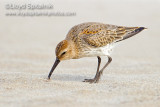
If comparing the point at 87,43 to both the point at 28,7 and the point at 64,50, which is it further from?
the point at 28,7

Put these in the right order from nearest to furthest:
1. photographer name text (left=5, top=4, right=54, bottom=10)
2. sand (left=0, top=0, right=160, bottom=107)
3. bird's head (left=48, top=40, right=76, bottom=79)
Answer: sand (left=0, top=0, right=160, bottom=107)
bird's head (left=48, top=40, right=76, bottom=79)
photographer name text (left=5, top=4, right=54, bottom=10)

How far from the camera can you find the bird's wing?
844 centimetres

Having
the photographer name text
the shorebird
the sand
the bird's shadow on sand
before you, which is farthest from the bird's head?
the photographer name text

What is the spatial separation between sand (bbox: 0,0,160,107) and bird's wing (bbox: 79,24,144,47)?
989mm

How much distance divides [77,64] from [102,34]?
3055 millimetres

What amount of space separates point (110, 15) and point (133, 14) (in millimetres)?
1306

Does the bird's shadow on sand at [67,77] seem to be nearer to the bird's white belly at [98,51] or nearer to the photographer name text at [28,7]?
the bird's white belly at [98,51]

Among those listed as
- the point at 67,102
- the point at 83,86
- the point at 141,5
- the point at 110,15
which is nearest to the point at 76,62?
the point at 83,86

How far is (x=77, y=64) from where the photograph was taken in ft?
37.8

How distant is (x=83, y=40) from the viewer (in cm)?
844

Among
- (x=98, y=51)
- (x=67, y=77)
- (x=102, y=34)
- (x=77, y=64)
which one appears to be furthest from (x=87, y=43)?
(x=77, y=64)

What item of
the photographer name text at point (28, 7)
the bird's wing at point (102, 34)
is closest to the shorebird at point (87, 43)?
the bird's wing at point (102, 34)

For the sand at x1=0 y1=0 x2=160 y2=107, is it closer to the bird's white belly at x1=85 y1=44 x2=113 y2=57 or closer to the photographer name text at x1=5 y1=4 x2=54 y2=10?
the photographer name text at x1=5 y1=4 x2=54 y2=10

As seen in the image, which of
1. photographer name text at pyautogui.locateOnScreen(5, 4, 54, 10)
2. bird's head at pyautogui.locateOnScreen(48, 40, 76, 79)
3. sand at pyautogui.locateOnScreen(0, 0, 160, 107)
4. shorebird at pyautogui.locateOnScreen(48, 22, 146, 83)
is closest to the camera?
sand at pyautogui.locateOnScreen(0, 0, 160, 107)
